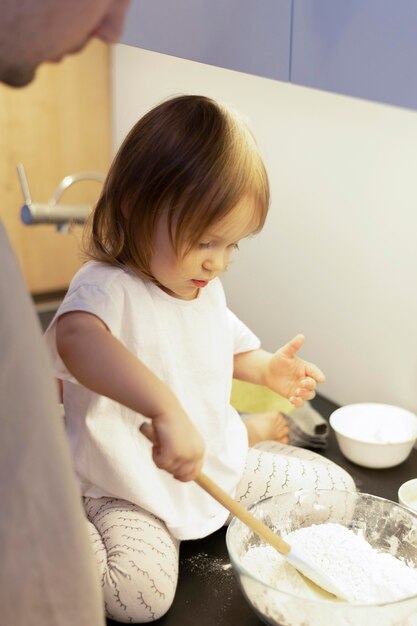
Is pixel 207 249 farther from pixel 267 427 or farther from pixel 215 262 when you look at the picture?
pixel 267 427

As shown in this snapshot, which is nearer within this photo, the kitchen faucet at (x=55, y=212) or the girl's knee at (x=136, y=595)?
the girl's knee at (x=136, y=595)

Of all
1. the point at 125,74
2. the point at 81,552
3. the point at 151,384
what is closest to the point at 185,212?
the point at 151,384

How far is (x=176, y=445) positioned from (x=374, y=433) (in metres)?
0.75

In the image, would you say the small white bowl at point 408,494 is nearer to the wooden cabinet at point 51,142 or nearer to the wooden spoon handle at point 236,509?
the wooden spoon handle at point 236,509

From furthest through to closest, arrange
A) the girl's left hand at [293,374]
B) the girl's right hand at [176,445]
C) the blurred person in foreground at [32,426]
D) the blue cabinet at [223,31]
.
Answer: the girl's left hand at [293,374] → the blue cabinet at [223,31] → the girl's right hand at [176,445] → the blurred person in foreground at [32,426]

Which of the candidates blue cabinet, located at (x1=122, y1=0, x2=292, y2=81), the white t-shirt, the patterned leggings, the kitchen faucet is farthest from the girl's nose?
the kitchen faucet

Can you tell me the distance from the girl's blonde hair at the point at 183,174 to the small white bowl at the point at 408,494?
0.46 meters

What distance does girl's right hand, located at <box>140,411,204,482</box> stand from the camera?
80 centimetres

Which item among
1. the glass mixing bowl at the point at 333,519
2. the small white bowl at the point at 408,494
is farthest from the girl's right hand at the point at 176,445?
the small white bowl at the point at 408,494

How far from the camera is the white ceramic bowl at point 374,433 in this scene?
1.41 m

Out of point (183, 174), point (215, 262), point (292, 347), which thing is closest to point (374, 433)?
point (292, 347)

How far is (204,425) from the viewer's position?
4.01ft

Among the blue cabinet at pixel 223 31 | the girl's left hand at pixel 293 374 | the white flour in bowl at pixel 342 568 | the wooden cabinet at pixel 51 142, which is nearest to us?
the blue cabinet at pixel 223 31

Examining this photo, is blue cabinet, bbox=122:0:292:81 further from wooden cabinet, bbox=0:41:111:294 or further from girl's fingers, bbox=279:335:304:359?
wooden cabinet, bbox=0:41:111:294
